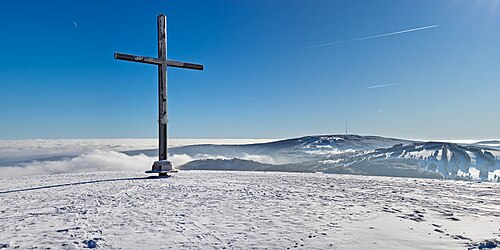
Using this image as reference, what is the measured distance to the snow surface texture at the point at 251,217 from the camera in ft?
12.4

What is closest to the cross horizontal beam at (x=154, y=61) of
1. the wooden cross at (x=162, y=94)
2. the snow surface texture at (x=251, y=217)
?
the wooden cross at (x=162, y=94)

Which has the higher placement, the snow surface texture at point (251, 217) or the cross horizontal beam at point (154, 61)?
the cross horizontal beam at point (154, 61)

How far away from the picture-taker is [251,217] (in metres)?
4.98

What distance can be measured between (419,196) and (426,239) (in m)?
3.60

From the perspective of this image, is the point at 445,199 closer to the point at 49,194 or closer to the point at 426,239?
the point at 426,239

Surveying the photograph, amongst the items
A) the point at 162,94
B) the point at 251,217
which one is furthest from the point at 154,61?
the point at 251,217

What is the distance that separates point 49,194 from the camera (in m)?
7.36

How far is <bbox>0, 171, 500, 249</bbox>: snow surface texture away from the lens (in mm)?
3789

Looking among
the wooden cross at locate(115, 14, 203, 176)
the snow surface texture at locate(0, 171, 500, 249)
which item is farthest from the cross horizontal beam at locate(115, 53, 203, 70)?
the snow surface texture at locate(0, 171, 500, 249)

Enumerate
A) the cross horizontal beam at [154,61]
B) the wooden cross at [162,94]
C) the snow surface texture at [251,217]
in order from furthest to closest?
the wooden cross at [162,94]
the cross horizontal beam at [154,61]
the snow surface texture at [251,217]

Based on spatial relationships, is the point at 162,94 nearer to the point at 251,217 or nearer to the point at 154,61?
the point at 154,61

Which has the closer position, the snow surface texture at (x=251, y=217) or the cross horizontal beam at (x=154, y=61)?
the snow surface texture at (x=251, y=217)

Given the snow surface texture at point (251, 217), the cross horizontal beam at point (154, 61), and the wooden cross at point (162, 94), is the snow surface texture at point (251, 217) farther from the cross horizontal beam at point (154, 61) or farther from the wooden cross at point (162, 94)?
the cross horizontal beam at point (154, 61)

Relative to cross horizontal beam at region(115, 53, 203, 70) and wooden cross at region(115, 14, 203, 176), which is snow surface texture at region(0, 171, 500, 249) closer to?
wooden cross at region(115, 14, 203, 176)
